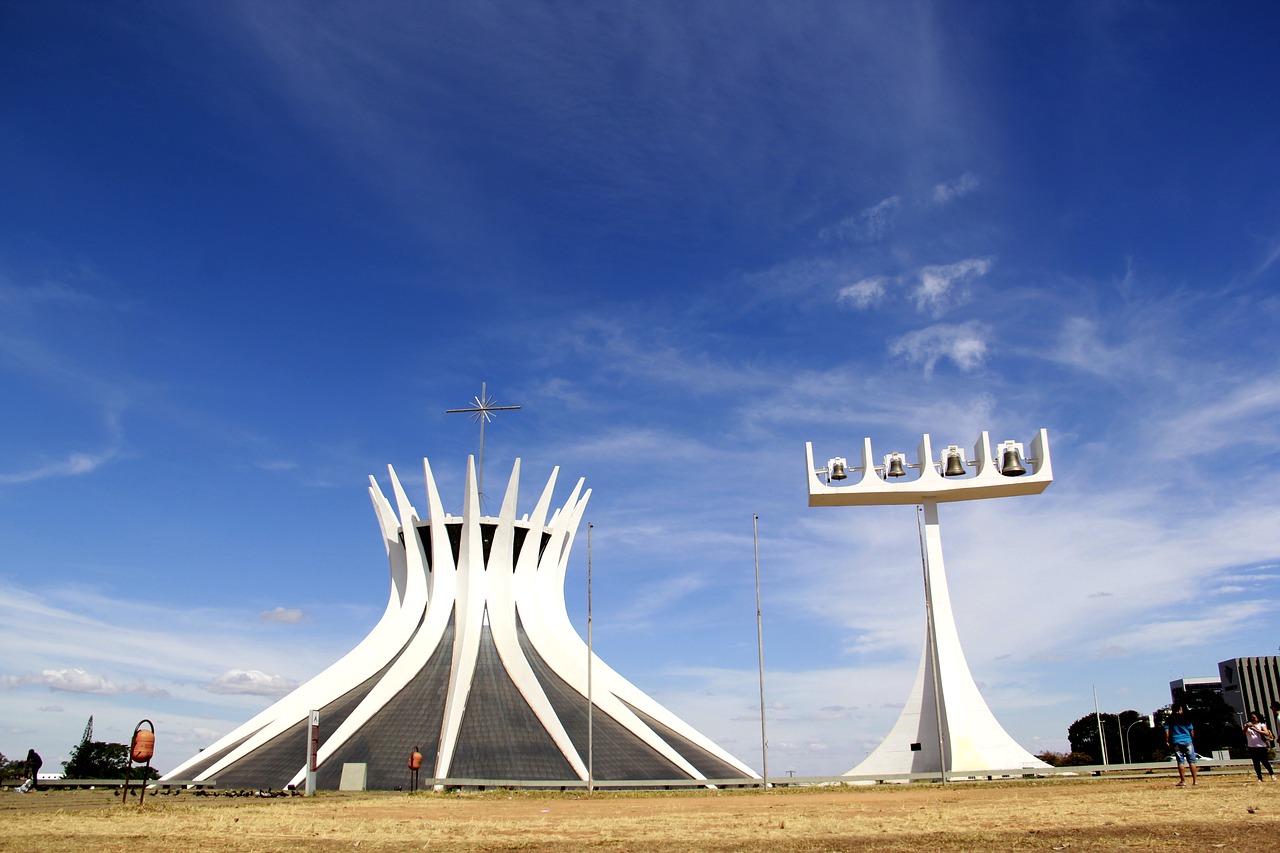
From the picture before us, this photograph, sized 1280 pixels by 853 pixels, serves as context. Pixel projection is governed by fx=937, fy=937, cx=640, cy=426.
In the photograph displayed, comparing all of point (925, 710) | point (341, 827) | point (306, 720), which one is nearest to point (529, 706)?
point (306, 720)

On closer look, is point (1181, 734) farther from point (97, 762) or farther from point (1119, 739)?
Answer: point (1119, 739)

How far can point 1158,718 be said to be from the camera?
7975cm

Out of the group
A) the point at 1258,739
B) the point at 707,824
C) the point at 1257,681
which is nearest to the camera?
A: the point at 707,824

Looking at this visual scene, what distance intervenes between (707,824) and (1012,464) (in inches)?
903

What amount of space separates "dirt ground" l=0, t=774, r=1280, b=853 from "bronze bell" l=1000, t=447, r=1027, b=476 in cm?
1491

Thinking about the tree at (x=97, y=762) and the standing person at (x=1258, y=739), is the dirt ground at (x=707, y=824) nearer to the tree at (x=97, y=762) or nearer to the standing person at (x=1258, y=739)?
the standing person at (x=1258, y=739)

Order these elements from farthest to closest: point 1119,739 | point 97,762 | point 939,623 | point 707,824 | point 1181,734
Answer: point 1119,739 < point 97,762 < point 939,623 < point 1181,734 < point 707,824

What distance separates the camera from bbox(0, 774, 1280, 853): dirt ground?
A: 10.8 m

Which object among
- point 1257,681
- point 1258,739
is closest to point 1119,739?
point 1257,681

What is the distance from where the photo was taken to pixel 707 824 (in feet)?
45.4

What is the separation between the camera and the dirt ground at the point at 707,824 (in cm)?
1081

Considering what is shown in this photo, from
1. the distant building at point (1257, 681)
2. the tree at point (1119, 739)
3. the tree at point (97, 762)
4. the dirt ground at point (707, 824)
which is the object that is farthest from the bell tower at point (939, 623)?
the distant building at point (1257, 681)

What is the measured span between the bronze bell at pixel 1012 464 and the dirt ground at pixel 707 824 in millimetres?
14906

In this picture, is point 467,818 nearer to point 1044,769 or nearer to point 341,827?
point 341,827
